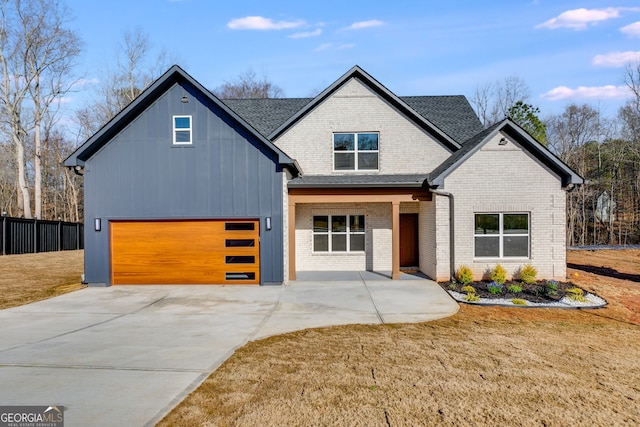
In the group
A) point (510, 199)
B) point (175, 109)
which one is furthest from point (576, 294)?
point (175, 109)

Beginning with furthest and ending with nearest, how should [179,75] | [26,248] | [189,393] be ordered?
[26,248] → [179,75] → [189,393]

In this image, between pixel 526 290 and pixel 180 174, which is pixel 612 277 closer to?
pixel 526 290

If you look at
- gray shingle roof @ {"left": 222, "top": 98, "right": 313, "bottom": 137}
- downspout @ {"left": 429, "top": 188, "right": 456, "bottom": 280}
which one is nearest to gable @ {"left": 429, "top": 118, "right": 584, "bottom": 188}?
downspout @ {"left": 429, "top": 188, "right": 456, "bottom": 280}

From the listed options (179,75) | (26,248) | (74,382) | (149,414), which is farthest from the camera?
(26,248)

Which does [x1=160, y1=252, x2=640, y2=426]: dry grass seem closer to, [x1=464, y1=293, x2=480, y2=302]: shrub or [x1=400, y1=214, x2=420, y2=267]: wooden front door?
[x1=464, y1=293, x2=480, y2=302]: shrub

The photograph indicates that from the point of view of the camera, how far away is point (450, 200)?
12891mm

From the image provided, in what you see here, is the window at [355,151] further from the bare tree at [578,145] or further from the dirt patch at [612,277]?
the bare tree at [578,145]

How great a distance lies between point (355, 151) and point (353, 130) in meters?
0.81

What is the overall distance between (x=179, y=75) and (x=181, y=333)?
865 cm

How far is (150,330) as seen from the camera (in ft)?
26.3

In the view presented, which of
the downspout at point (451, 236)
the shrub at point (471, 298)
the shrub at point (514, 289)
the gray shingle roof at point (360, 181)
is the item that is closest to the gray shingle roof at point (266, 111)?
the gray shingle roof at point (360, 181)

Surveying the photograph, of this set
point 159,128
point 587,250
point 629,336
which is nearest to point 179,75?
point 159,128

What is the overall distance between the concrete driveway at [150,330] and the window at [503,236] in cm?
211

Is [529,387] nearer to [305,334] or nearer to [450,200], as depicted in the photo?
[305,334]
